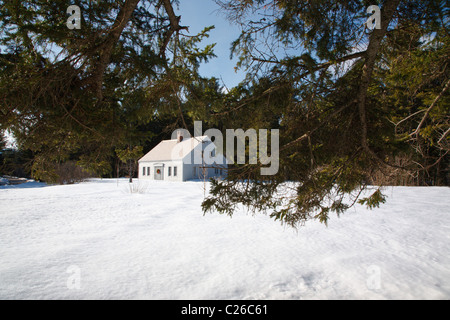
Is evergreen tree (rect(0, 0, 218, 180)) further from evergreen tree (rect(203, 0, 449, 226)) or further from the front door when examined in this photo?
the front door

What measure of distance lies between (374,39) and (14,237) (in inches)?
266

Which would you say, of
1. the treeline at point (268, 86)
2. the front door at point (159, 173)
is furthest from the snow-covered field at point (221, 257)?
the front door at point (159, 173)

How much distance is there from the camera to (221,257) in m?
4.07

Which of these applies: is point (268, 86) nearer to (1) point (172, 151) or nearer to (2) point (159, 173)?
(1) point (172, 151)

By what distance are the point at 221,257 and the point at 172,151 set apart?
72.5 feet

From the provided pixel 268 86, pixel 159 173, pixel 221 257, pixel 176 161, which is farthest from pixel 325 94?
pixel 159 173

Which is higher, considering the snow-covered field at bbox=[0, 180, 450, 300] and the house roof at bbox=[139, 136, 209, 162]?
the house roof at bbox=[139, 136, 209, 162]

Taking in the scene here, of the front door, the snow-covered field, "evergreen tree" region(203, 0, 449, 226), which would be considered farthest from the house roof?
"evergreen tree" region(203, 0, 449, 226)

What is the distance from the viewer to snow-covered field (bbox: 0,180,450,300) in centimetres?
306

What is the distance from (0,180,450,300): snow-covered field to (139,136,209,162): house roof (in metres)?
17.4

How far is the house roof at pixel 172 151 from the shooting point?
24094 millimetres

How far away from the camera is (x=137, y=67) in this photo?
3.51 meters

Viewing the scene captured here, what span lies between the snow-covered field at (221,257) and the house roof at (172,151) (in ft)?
57.1
